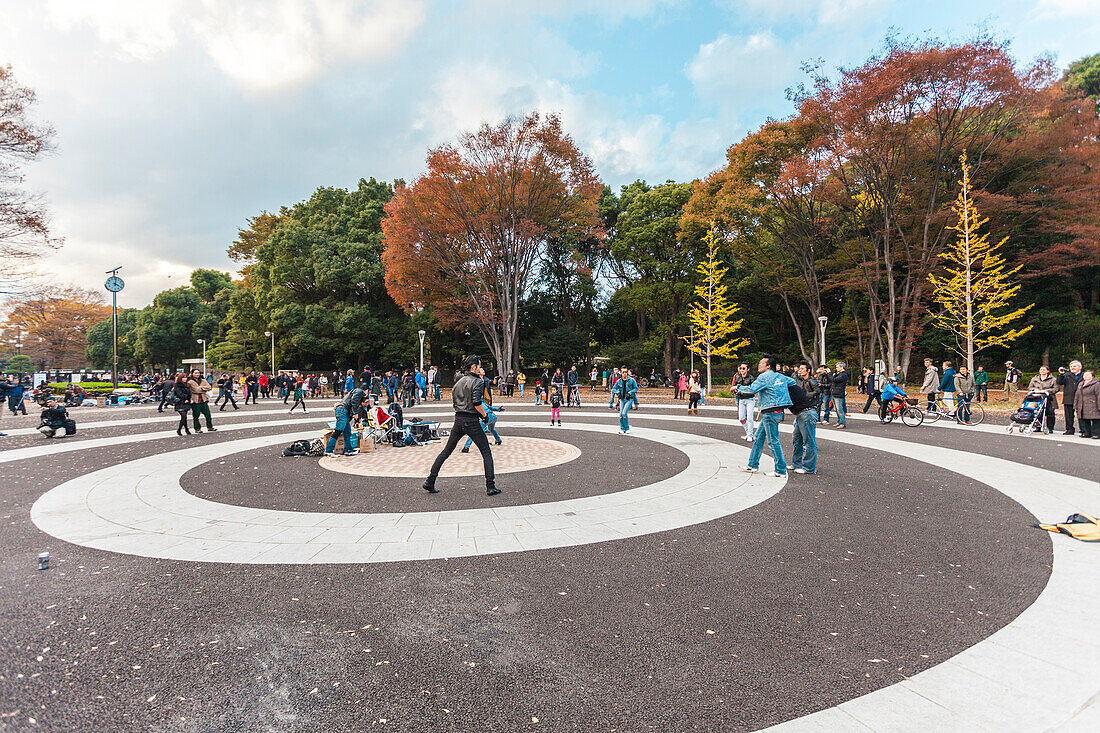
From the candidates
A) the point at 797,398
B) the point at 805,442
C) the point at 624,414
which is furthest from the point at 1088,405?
the point at 624,414

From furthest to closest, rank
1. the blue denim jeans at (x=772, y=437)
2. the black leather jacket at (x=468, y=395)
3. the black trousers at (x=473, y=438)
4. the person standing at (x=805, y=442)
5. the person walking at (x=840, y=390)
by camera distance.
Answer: the person walking at (x=840, y=390) → the person standing at (x=805, y=442) → the blue denim jeans at (x=772, y=437) → the black leather jacket at (x=468, y=395) → the black trousers at (x=473, y=438)

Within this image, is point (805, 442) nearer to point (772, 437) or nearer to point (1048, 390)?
point (772, 437)

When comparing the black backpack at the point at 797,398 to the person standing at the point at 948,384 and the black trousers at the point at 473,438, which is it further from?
the person standing at the point at 948,384

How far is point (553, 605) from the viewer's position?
3586mm

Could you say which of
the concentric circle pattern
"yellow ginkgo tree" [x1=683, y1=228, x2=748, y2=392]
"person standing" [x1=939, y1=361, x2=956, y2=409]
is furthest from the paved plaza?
"yellow ginkgo tree" [x1=683, y1=228, x2=748, y2=392]

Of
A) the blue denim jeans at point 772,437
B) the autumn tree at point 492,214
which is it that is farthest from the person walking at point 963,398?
the autumn tree at point 492,214

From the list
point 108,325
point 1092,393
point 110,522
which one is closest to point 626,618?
point 110,522

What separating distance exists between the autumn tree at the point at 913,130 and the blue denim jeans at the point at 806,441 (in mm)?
22317

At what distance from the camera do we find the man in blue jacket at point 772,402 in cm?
755

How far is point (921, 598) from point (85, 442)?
17.3 meters

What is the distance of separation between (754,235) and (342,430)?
31.6 metres

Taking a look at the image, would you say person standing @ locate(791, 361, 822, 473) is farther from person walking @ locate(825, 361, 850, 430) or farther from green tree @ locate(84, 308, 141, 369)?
green tree @ locate(84, 308, 141, 369)

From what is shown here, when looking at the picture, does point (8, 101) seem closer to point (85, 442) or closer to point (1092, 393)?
point (85, 442)

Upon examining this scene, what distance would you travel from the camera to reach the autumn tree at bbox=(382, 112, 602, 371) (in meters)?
28.3
